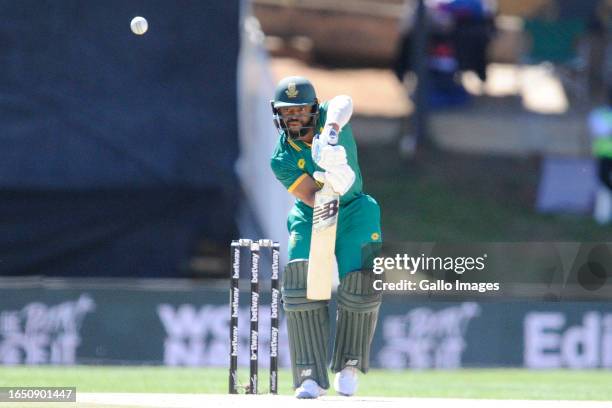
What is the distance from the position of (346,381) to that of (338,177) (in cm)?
110

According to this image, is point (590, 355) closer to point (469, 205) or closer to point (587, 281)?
point (587, 281)

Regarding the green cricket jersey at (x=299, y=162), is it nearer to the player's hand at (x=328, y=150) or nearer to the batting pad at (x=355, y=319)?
the player's hand at (x=328, y=150)

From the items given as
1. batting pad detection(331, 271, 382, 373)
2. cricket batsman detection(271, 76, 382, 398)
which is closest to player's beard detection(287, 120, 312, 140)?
cricket batsman detection(271, 76, 382, 398)

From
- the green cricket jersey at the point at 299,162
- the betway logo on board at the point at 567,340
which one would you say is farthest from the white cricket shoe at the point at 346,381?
the betway logo on board at the point at 567,340

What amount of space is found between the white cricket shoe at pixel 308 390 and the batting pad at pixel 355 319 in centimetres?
23

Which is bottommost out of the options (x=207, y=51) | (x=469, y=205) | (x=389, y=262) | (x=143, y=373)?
(x=143, y=373)

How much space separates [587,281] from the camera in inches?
520

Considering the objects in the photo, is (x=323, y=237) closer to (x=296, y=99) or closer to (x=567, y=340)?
(x=296, y=99)

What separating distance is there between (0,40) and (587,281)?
5.99m

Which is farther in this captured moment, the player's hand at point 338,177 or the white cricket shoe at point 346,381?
the white cricket shoe at point 346,381

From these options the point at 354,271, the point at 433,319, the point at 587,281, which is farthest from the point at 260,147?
the point at 354,271

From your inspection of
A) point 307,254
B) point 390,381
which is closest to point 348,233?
point 307,254

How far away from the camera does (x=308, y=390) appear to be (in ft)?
23.5

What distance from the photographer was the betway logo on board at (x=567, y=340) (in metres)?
12.8
